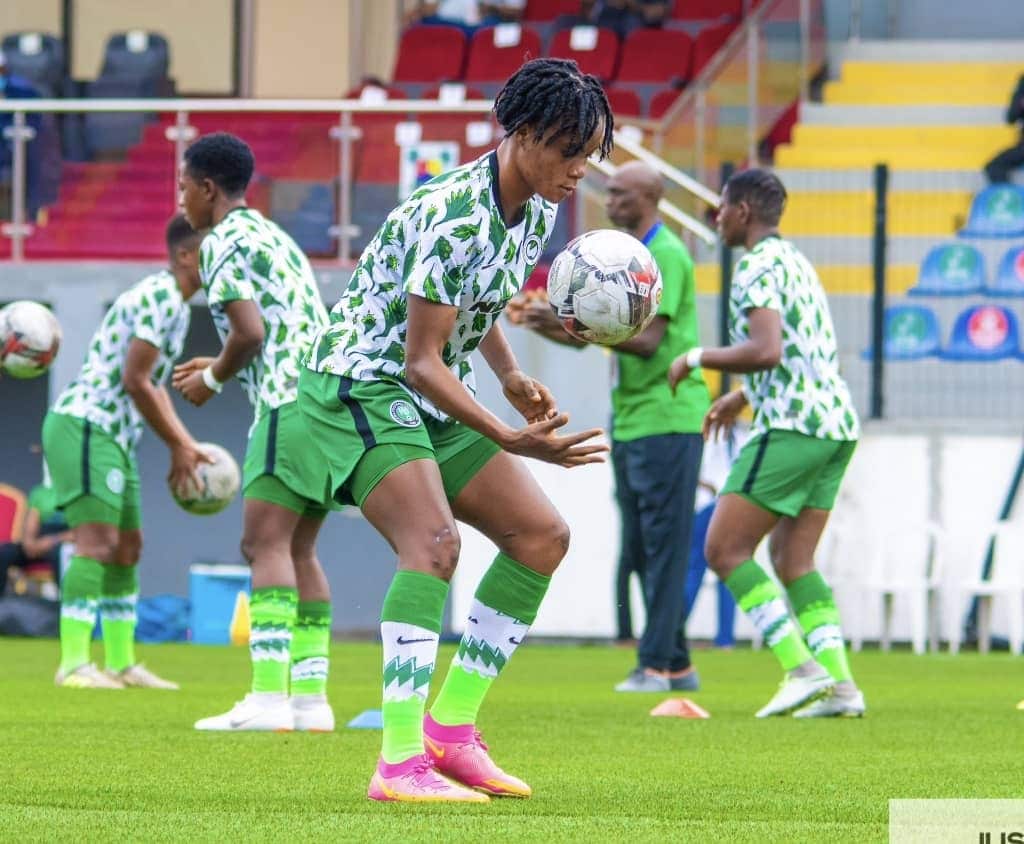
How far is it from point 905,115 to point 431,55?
192 inches

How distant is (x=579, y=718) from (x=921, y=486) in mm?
7700

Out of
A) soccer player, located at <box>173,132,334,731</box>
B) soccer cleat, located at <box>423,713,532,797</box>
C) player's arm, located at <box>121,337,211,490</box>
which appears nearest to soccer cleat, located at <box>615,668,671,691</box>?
player's arm, located at <box>121,337,211,490</box>

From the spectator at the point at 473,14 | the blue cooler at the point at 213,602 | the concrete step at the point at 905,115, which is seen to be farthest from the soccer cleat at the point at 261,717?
the spectator at the point at 473,14

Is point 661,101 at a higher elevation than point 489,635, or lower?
higher

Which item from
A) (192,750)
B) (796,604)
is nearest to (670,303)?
(796,604)

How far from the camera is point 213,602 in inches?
653

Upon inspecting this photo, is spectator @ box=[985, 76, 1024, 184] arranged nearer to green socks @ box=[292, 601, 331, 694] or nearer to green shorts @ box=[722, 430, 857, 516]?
green shorts @ box=[722, 430, 857, 516]

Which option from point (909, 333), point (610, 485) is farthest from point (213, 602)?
point (909, 333)

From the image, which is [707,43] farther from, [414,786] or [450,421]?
[414,786]

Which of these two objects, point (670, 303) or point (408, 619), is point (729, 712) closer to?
point (670, 303)

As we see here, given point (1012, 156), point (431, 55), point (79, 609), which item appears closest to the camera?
point (79, 609)

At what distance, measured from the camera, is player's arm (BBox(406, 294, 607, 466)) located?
5465 mm

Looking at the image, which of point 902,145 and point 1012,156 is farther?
point 902,145

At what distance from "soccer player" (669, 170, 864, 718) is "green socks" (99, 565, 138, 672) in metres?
3.08
